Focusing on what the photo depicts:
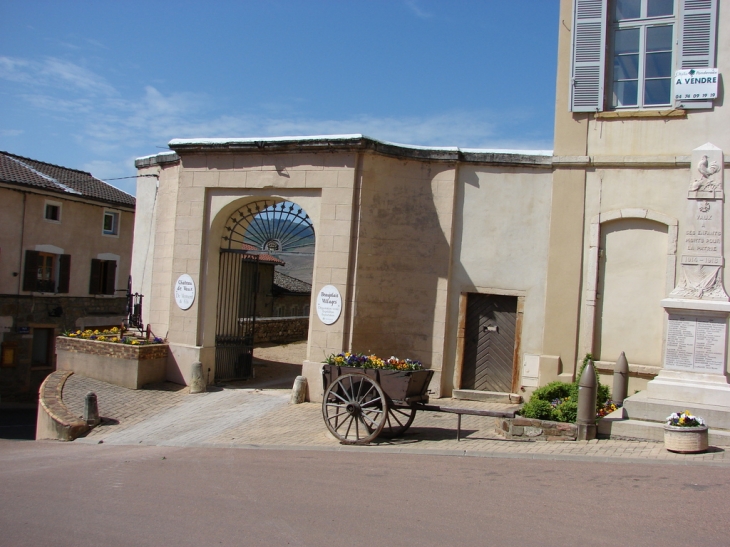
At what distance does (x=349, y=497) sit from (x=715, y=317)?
5737 millimetres

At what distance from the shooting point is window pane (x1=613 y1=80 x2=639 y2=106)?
12.2m

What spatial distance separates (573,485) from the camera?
6.91m

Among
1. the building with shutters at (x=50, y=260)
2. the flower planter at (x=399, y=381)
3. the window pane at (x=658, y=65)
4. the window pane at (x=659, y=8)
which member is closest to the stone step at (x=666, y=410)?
the flower planter at (x=399, y=381)

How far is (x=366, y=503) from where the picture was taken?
21.2 feet

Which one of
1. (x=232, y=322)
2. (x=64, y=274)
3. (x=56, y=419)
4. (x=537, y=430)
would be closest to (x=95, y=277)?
(x=64, y=274)

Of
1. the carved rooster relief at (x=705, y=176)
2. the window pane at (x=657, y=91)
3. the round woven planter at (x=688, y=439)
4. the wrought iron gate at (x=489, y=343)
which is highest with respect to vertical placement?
the window pane at (x=657, y=91)

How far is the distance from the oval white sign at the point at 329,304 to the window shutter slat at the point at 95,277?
19540 mm

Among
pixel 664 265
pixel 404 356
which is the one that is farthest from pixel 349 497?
pixel 664 265

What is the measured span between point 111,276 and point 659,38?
24979mm

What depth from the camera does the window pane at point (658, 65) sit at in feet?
39.4

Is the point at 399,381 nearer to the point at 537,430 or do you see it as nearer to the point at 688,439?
the point at 537,430

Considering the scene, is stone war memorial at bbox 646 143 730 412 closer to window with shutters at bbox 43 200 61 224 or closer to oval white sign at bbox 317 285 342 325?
oval white sign at bbox 317 285 342 325

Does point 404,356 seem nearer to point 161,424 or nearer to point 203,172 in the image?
point 161,424

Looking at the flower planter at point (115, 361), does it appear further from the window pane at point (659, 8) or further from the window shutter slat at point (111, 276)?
the window shutter slat at point (111, 276)
